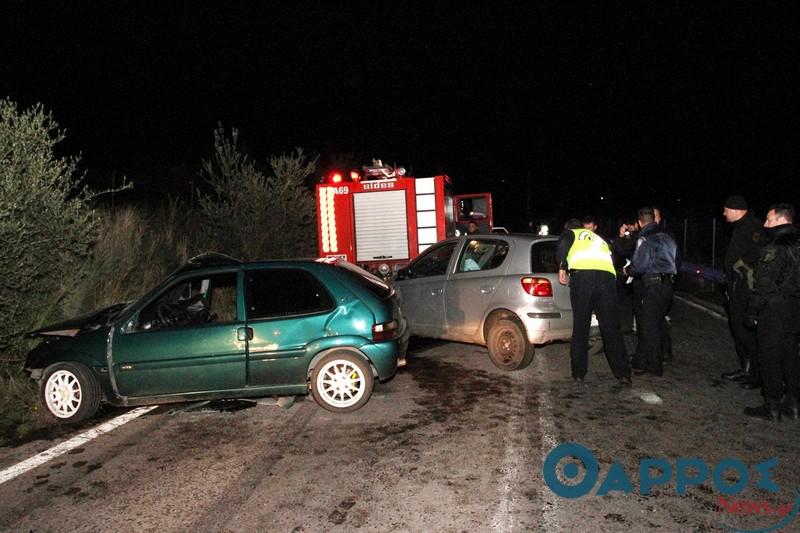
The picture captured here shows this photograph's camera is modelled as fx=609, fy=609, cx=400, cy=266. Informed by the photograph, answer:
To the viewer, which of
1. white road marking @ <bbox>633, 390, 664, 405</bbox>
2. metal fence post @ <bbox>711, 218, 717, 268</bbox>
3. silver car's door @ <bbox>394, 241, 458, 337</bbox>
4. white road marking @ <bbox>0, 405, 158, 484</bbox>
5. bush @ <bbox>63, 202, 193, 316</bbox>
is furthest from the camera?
metal fence post @ <bbox>711, 218, 717, 268</bbox>

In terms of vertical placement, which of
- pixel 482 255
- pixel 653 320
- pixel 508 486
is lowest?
pixel 508 486

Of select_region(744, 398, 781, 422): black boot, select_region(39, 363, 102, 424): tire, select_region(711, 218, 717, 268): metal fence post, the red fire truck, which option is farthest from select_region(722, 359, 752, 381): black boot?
select_region(711, 218, 717, 268): metal fence post

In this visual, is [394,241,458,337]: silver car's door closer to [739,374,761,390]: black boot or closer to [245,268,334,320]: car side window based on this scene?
[245,268,334,320]: car side window

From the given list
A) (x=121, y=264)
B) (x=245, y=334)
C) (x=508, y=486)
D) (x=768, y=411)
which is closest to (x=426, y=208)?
(x=121, y=264)

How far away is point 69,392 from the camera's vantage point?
5629mm

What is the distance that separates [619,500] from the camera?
3.85 meters

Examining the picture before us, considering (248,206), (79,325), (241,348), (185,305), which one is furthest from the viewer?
(248,206)

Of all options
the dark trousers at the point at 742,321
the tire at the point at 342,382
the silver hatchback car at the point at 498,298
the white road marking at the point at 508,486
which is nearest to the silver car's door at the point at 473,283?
the silver hatchback car at the point at 498,298

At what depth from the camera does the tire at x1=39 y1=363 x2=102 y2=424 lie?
559 centimetres

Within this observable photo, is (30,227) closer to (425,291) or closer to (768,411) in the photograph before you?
(425,291)

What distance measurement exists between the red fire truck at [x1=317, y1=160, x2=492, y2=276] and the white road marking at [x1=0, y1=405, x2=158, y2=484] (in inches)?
234

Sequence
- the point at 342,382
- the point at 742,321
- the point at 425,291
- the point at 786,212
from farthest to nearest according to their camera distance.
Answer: the point at 425,291 < the point at 742,321 < the point at 342,382 < the point at 786,212

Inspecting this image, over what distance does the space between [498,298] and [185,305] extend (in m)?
3.51

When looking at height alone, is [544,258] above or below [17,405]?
above
